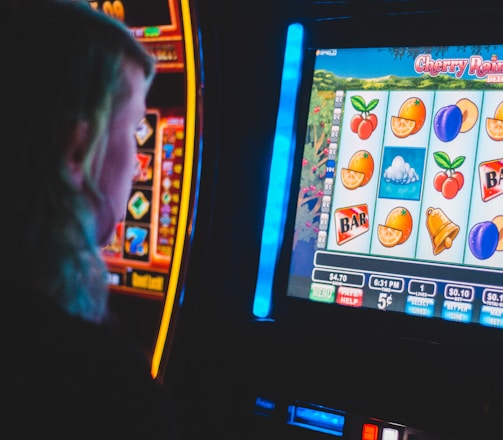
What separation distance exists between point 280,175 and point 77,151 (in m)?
0.53

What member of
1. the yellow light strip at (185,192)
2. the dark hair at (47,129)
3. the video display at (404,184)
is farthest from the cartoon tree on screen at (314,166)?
the dark hair at (47,129)

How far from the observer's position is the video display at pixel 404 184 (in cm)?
118

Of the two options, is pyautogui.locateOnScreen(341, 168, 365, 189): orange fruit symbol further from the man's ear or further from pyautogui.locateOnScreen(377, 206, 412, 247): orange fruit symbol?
the man's ear

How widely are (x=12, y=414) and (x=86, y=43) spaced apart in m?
0.45

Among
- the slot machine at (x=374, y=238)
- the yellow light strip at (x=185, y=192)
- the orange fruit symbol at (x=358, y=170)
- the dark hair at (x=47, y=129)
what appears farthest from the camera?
the yellow light strip at (x=185, y=192)

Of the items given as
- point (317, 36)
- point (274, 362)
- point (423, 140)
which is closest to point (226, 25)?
point (317, 36)

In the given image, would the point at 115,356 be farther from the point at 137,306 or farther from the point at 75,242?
the point at 137,306

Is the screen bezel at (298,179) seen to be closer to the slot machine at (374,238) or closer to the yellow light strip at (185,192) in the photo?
the slot machine at (374,238)

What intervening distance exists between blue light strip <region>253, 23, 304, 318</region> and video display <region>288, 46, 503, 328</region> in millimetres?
33

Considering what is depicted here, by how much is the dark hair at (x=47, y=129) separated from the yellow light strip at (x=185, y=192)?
0.58 metres

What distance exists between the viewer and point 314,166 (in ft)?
4.25

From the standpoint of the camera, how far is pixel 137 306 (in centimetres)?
157

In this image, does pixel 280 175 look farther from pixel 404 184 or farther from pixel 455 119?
pixel 455 119

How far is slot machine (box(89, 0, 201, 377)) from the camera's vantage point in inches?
60.4
